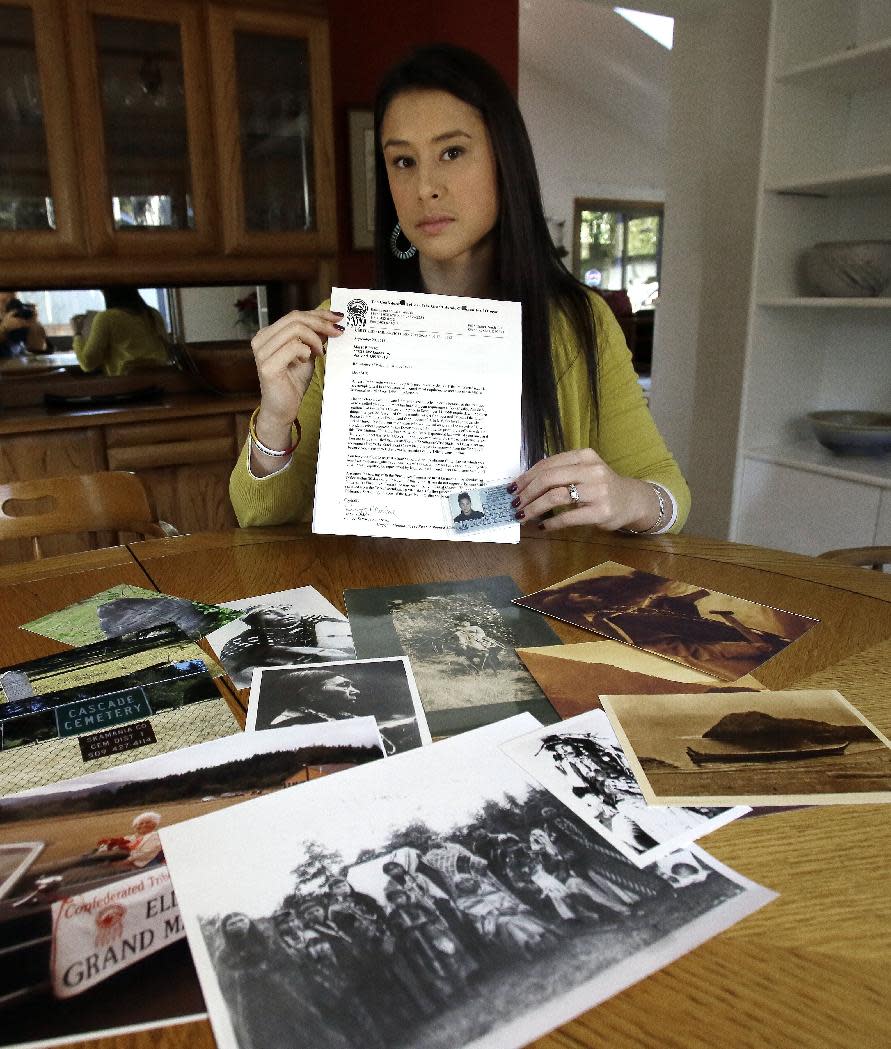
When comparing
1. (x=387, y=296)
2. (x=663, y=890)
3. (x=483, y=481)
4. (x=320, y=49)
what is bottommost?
(x=663, y=890)

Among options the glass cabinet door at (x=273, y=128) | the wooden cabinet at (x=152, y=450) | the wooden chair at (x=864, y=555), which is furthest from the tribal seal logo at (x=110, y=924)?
the glass cabinet door at (x=273, y=128)

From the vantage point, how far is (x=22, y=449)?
2.20 metres

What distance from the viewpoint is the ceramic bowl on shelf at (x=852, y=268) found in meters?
2.11

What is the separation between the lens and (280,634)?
76cm

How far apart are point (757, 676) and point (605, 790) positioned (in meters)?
0.24

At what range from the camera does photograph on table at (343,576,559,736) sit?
0.62 meters

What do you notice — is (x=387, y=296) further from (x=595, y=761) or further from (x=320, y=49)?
(x=320, y=49)

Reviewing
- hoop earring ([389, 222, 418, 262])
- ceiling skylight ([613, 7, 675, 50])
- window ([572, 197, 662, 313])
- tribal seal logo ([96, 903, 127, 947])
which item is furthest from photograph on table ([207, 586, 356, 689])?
window ([572, 197, 662, 313])

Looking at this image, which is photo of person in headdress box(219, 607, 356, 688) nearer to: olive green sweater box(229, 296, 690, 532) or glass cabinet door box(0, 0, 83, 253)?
olive green sweater box(229, 296, 690, 532)

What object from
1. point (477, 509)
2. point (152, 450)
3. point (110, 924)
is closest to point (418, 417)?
point (477, 509)

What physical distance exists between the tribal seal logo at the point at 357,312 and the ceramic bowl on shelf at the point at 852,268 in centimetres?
177

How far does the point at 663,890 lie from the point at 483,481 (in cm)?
59

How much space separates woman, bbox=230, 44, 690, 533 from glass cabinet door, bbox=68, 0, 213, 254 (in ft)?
4.21

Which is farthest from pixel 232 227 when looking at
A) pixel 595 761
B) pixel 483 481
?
pixel 595 761
